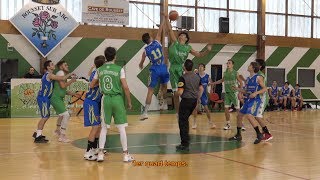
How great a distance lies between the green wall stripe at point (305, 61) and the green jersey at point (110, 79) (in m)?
18.9

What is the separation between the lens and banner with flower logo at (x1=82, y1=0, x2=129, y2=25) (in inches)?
752

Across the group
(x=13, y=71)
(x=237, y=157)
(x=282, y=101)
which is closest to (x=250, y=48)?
(x=282, y=101)

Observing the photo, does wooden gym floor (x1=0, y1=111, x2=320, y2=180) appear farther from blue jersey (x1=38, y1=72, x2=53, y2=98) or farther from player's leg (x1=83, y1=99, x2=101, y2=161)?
blue jersey (x1=38, y1=72, x2=53, y2=98)

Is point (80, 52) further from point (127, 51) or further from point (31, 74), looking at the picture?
point (31, 74)

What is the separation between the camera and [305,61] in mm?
24344

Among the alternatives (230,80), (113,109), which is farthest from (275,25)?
(113,109)

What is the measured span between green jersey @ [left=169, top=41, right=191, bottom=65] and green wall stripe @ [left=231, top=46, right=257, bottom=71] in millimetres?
13090

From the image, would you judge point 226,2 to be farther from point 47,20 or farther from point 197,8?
point 47,20

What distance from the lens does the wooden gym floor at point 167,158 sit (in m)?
5.82

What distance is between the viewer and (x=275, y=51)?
23516 millimetres

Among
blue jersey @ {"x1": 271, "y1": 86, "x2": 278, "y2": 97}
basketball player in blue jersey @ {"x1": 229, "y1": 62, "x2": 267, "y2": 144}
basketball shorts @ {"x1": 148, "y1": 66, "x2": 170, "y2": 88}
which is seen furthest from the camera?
blue jersey @ {"x1": 271, "y1": 86, "x2": 278, "y2": 97}

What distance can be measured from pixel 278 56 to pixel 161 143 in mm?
16288

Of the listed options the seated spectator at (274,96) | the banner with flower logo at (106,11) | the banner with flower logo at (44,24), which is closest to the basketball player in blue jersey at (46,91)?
the banner with flower logo at (44,24)

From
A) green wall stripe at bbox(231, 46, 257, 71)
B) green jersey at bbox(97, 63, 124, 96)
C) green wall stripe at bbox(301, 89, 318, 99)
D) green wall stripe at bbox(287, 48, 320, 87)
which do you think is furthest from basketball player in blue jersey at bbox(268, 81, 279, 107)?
green jersey at bbox(97, 63, 124, 96)
